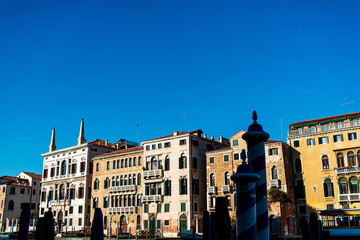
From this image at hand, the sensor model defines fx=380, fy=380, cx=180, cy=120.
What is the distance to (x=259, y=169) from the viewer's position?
752 centimetres

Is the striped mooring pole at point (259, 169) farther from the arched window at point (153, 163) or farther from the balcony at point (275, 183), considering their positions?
the arched window at point (153, 163)

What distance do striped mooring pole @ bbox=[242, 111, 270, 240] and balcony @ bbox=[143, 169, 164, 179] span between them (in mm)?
32731

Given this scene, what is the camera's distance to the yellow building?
3141 centimetres

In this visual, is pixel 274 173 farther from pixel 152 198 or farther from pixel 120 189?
pixel 120 189

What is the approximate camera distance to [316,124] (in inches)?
1382

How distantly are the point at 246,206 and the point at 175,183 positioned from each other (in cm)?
3280

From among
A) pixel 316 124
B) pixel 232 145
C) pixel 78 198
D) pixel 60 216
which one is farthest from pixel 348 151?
pixel 60 216

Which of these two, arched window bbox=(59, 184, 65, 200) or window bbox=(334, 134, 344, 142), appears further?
arched window bbox=(59, 184, 65, 200)

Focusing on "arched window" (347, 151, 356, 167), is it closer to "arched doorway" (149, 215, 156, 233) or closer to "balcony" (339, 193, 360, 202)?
"balcony" (339, 193, 360, 202)

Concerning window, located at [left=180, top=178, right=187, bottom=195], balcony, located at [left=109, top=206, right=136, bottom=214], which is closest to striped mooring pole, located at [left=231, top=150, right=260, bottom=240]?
window, located at [left=180, top=178, right=187, bottom=195]

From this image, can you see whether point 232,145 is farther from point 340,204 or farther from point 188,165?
point 340,204

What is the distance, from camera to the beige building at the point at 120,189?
41844 mm

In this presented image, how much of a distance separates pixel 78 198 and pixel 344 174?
31384mm

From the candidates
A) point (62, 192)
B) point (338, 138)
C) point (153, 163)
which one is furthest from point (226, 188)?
point (62, 192)
